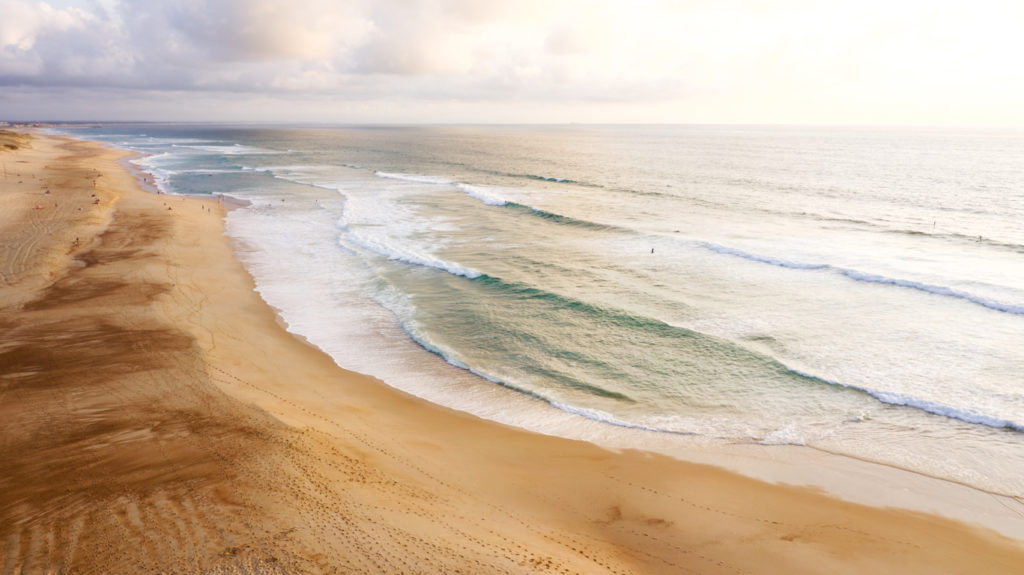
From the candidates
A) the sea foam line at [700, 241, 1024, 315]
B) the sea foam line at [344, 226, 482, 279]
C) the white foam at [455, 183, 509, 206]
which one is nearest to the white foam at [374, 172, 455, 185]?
the white foam at [455, 183, 509, 206]

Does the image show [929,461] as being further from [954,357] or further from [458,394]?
[458,394]

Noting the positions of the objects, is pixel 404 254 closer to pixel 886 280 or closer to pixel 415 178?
pixel 886 280

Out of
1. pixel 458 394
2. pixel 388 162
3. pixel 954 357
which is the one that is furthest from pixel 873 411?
pixel 388 162

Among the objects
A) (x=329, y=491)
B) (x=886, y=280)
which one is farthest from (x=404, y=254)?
→ (x=886, y=280)

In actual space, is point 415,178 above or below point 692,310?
above

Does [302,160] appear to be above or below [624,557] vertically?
above

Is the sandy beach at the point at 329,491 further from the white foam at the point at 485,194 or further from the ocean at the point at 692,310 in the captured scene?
the white foam at the point at 485,194
